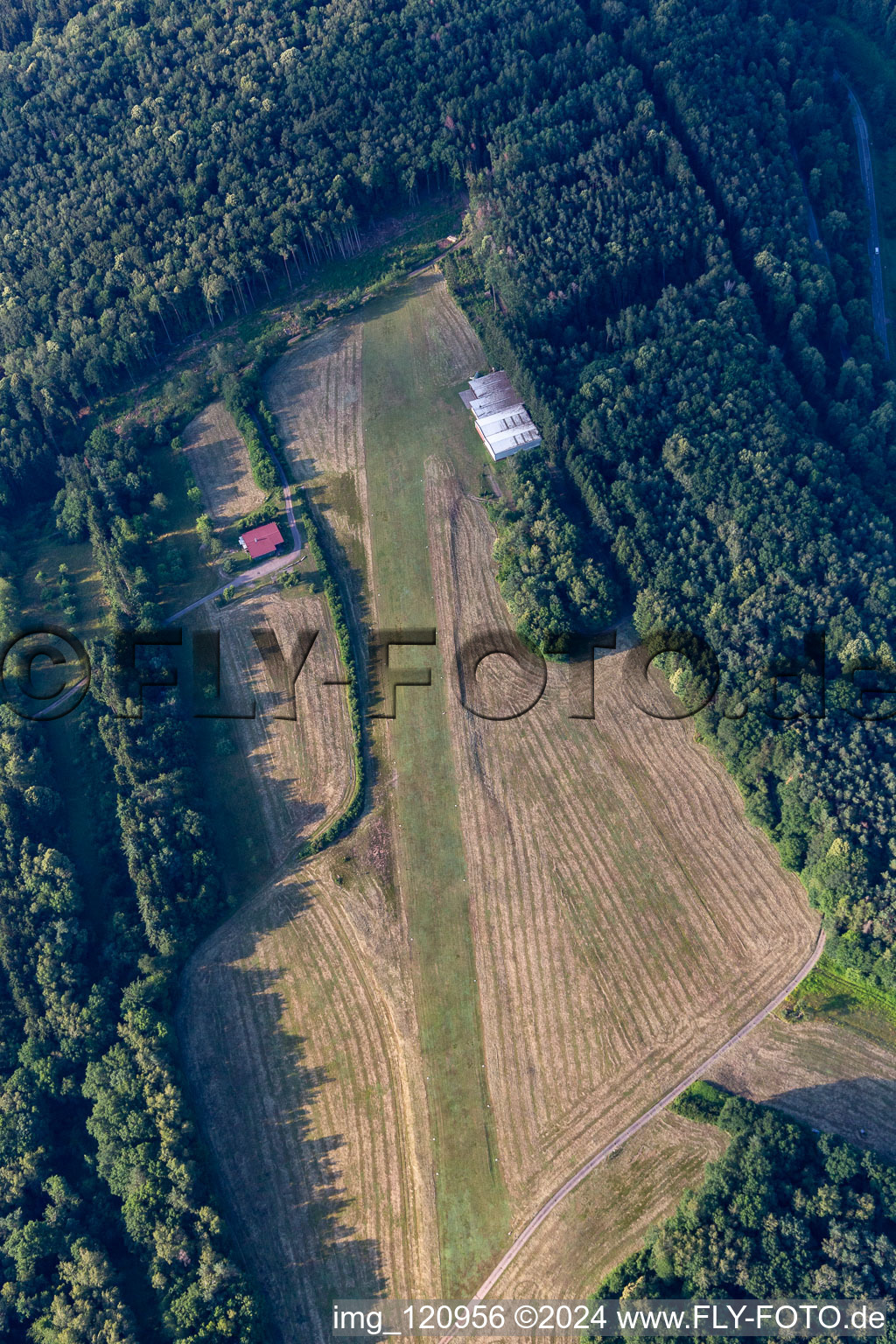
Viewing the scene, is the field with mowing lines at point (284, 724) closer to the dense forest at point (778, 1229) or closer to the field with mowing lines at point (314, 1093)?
the field with mowing lines at point (314, 1093)

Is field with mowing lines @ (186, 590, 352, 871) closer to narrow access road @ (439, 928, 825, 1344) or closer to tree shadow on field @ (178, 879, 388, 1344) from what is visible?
tree shadow on field @ (178, 879, 388, 1344)

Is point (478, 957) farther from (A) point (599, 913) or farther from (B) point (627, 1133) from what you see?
(B) point (627, 1133)

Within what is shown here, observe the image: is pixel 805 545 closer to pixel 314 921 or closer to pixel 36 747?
pixel 314 921

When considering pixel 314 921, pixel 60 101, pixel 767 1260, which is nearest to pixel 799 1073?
pixel 767 1260

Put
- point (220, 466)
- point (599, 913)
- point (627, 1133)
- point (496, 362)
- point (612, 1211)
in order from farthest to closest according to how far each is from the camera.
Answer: point (496, 362) → point (220, 466) → point (599, 913) → point (627, 1133) → point (612, 1211)

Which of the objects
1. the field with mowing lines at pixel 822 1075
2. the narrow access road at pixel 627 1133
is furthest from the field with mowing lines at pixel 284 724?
the field with mowing lines at pixel 822 1075

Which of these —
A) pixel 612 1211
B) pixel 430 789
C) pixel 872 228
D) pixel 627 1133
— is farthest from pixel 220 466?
pixel 872 228
